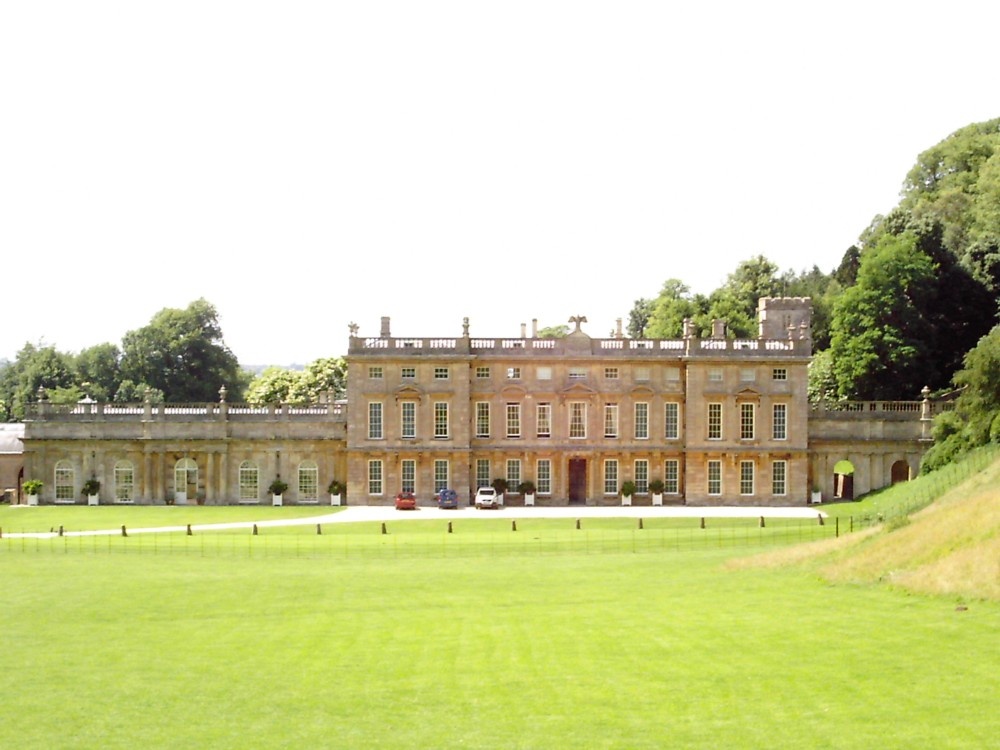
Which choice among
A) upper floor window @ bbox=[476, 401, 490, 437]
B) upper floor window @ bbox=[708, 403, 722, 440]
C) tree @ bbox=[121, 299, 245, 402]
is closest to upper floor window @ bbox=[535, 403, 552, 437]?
upper floor window @ bbox=[476, 401, 490, 437]

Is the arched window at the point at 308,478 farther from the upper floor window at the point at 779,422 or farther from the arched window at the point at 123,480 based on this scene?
the upper floor window at the point at 779,422

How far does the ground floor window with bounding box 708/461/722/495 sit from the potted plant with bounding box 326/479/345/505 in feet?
60.2

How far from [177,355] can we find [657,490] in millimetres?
52902

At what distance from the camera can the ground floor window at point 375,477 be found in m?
70.9

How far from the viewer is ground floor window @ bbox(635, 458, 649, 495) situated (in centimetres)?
7112

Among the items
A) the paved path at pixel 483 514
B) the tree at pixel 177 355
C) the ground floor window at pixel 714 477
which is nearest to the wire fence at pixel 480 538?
the paved path at pixel 483 514

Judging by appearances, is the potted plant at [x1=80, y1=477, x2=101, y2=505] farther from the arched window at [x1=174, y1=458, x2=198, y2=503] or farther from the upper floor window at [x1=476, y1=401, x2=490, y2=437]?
the upper floor window at [x1=476, y1=401, x2=490, y2=437]

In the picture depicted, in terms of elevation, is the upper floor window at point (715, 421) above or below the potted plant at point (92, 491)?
above

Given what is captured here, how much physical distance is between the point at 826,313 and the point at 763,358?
103 feet

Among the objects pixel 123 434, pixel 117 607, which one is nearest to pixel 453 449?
pixel 123 434

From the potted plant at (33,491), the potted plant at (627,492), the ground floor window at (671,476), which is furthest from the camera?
the potted plant at (33,491)

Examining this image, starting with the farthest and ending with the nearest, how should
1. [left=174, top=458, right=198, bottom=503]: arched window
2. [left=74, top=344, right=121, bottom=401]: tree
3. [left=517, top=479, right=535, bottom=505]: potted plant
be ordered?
[left=74, top=344, right=121, bottom=401]: tree → [left=174, top=458, right=198, bottom=503]: arched window → [left=517, top=479, right=535, bottom=505]: potted plant

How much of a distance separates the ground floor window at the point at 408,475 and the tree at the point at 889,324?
25.3 metres

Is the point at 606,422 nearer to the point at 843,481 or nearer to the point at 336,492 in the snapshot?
the point at 843,481
